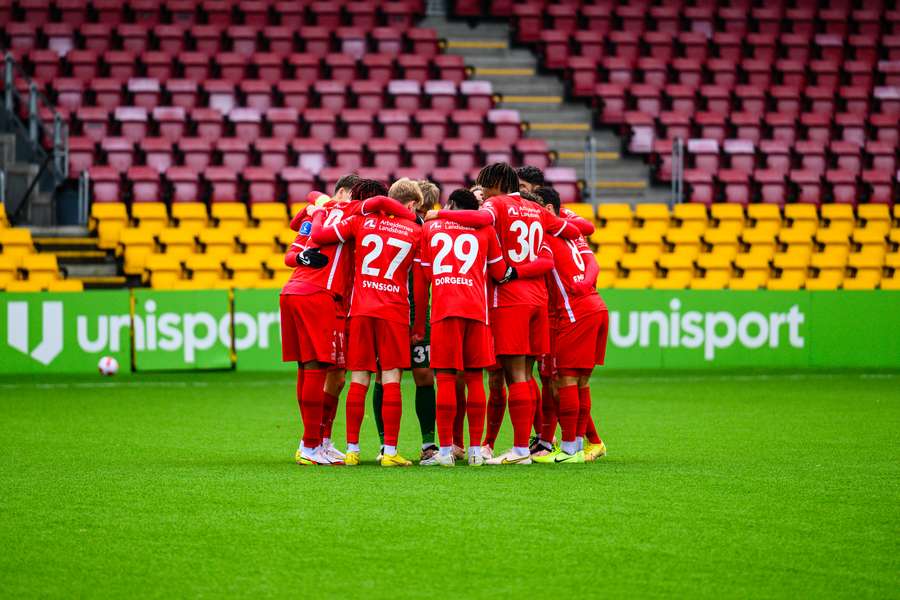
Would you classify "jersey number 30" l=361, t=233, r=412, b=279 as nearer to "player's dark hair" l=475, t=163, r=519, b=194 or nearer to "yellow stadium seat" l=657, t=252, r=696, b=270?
"player's dark hair" l=475, t=163, r=519, b=194

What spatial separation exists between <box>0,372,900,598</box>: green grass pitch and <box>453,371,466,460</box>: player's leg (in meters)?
0.69

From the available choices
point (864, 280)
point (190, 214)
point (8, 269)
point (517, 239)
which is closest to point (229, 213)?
point (190, 214)

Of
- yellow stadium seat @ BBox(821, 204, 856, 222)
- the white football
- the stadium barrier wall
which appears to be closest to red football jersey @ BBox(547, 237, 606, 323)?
the stadium barrier wall

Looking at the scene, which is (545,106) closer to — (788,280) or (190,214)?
(788,280)

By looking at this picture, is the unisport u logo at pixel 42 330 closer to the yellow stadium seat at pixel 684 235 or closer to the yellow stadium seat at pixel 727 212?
the yellow stadium seat at pixel 684 235

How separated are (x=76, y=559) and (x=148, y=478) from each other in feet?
7.73

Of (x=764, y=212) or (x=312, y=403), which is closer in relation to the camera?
(x=312, y=403)

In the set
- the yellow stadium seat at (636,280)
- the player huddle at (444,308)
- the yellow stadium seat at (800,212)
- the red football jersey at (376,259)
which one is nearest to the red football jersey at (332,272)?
the player huddle at (444,308)

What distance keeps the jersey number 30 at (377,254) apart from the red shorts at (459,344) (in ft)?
1.54

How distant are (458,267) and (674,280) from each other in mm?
11215

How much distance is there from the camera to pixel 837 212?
21500 mm

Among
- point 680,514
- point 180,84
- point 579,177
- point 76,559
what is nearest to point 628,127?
point 579,177

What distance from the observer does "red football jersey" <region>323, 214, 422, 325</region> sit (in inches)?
332

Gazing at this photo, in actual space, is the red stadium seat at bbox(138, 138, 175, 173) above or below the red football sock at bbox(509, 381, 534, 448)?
above
